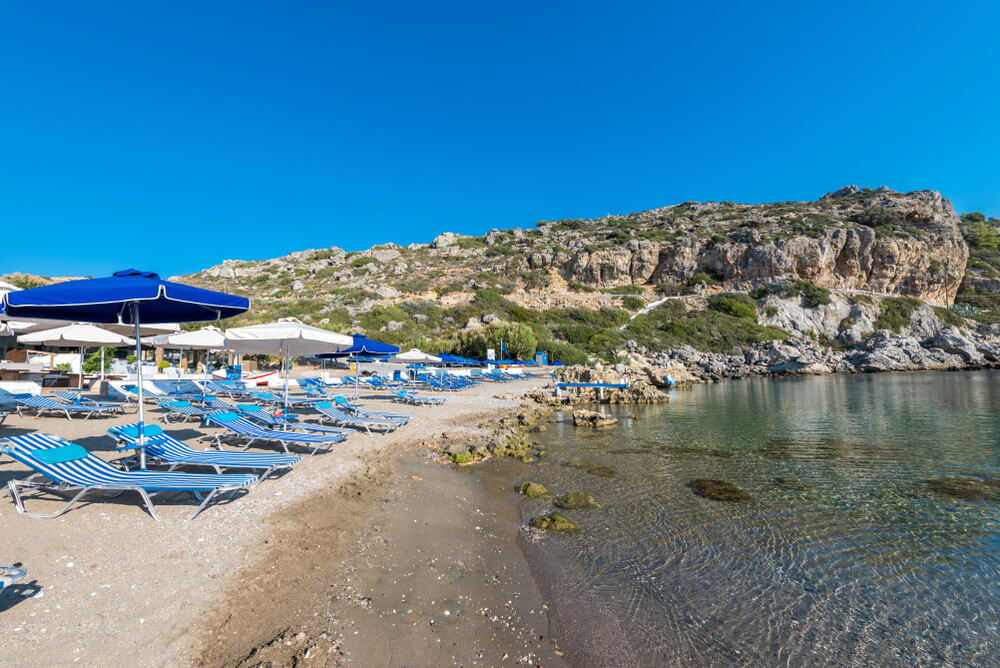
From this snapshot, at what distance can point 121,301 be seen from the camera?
4047 mm

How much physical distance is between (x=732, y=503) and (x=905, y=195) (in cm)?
8072

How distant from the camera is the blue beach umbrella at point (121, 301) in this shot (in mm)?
4062

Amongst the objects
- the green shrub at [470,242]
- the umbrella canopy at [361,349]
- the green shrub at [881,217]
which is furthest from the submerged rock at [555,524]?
the green shrub at [470,242]

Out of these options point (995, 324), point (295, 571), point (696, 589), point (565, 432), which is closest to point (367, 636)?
point (295, 571)

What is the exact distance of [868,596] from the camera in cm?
344

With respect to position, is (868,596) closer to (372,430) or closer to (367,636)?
(367,636)

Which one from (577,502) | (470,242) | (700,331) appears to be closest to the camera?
(577,502)

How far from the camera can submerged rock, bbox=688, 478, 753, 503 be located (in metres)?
5.80

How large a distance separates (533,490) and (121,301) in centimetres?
494

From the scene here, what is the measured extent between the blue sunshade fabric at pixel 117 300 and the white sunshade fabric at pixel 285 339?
5.38 ft

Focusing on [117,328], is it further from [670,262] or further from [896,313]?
[896,313]

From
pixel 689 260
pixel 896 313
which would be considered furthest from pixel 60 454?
pixel 896 313

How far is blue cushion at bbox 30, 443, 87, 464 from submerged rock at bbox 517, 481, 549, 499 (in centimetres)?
469

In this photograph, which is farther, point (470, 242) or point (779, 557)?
point (470, 242)
